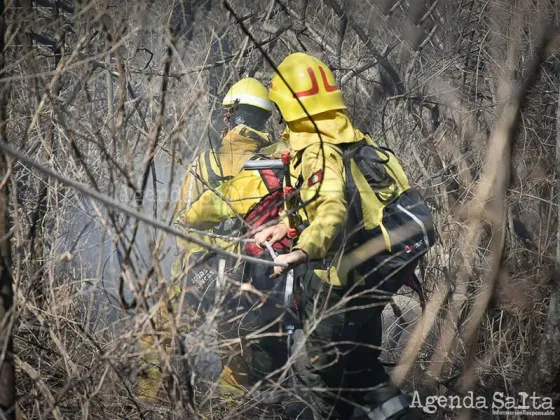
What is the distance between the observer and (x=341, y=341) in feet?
11.8

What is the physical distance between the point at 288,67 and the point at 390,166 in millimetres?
796

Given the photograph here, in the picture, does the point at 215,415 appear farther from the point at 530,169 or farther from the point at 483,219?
the point at 530,169

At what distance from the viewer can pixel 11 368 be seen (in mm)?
2762

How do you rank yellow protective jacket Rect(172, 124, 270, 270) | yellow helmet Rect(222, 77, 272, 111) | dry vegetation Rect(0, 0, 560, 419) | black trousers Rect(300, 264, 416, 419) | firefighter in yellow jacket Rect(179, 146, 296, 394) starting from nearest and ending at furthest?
1. dry vegetation Rect(0, 0, 560, 419)
2. black trousers Rect(300, 264, 416, 419)
3. firefighter in yellow jacket Rect(179, 146, 296, 394)
4. yellow protective jacket Rect(172, 124, 270, 270)
5. yellow helmet Rect(222, 77, 272, 111)

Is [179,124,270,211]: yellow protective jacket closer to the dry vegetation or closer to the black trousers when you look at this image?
the dry vegetation

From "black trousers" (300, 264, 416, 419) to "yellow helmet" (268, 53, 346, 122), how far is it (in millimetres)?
899

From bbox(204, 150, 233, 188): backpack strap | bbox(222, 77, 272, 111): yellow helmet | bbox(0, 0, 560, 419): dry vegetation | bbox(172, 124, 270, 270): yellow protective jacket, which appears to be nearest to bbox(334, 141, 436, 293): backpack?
bbox(0, 0, 560, 419): dry vegetation

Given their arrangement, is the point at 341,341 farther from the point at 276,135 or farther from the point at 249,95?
the point at 276,135

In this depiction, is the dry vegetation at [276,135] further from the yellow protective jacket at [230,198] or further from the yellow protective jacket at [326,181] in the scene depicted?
the yellow protective jacket at [326,181]

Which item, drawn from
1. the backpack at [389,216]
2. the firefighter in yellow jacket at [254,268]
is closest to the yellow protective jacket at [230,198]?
the firefighter in yellow jacket at [254,268]

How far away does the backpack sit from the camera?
3.51 m

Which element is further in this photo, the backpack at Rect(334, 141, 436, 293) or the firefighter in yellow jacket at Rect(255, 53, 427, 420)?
the backpack at Rect(334, 141, 436, 293)

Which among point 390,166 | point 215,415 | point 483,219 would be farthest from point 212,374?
point 483,219

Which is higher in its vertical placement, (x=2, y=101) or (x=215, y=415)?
(x=2, y=101)
